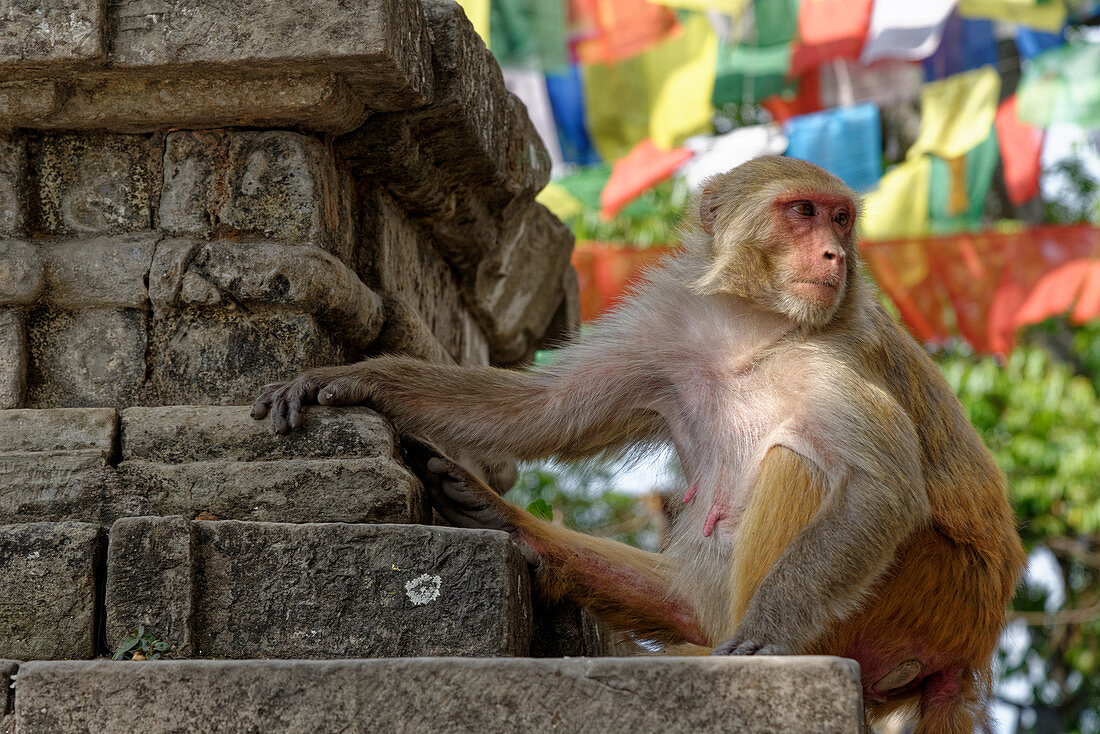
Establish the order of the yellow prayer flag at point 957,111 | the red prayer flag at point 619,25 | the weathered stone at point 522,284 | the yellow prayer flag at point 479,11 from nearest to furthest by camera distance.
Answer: the weathered stone at point 522,284
the yellow prayer flag at point 479,11
the red prayer flag at point 619,25
the yellow prayer flag at point 957,111

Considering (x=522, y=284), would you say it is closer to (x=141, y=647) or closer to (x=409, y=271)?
(x=409, y=271)

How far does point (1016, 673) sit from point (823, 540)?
41.5 ft

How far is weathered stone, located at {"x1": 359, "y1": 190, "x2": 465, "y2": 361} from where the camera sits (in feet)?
9.93

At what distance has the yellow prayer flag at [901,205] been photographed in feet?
28.0

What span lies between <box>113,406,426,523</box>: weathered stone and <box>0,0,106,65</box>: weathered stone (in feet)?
2.58

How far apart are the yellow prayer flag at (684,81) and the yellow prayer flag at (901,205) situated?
1.49 meters

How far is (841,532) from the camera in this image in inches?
97.3

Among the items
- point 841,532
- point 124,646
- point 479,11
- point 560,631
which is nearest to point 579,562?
point 560,631

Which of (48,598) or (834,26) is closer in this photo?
(48,598)

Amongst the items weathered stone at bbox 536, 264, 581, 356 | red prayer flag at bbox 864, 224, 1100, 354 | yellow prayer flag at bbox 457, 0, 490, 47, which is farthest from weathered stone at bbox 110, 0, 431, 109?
red prayer flag at bbox 864, 224, 1100, 354

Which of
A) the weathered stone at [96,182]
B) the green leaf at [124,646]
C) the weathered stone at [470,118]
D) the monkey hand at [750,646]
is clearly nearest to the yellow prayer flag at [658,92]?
the weathered stone at [470,118]

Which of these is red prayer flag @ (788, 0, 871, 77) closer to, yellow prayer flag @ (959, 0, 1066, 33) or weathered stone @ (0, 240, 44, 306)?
yellow prayer flag @ (959, 0, 1066, 33)

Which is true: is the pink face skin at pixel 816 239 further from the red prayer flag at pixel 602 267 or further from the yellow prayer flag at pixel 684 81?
the red prayer flag at pixel 602 267

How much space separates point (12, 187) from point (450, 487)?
4.11 feet
